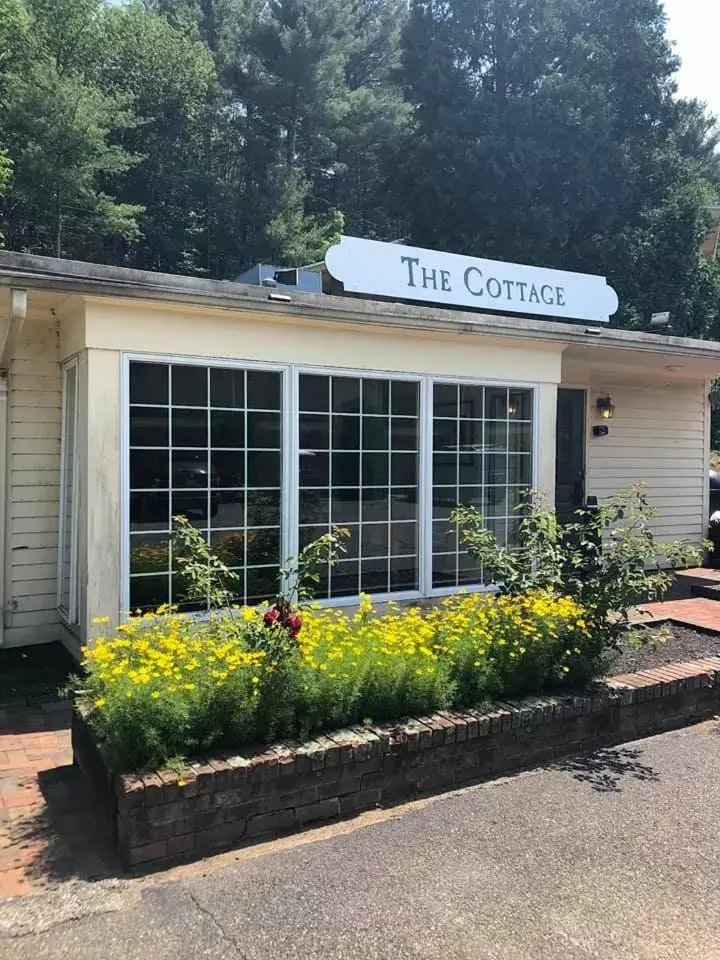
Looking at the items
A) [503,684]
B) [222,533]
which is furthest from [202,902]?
[222,533]

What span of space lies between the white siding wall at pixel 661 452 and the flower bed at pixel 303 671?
5.57 metres

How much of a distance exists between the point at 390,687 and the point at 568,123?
30.0 m

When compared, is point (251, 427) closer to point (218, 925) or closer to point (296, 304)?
point (296, 304)

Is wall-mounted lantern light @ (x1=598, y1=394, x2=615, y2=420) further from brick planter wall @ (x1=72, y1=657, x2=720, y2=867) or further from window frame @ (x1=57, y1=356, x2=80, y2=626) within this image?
window frame @ (x1=57, y1=356, x2=80, y2=626)

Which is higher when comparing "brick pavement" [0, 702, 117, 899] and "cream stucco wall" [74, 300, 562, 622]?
"cream stucco wall" [74, 300, 562, 622]

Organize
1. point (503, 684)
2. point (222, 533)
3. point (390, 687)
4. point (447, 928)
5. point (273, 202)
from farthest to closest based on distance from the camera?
1. point (273, 202)
2. point (222, 533)
3. point (503, 684)
4. point (390, 687)
5. point (447, 928)

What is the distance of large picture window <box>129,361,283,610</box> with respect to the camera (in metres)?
5.62

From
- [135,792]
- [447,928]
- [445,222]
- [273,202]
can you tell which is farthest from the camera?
[445,222]

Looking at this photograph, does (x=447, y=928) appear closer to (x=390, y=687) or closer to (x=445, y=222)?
(x=390, y=687)

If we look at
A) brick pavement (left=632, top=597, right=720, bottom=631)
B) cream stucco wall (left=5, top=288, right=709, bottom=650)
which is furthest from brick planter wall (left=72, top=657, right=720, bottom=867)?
brick pavement (left=632, top=597, right=720, bottom=631)

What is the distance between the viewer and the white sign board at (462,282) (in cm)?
755

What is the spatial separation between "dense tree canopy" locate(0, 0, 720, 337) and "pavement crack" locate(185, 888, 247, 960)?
2547 cm

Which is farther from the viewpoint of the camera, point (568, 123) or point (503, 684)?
point (568, 123)

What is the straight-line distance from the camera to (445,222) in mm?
30703
